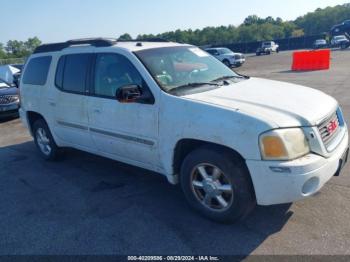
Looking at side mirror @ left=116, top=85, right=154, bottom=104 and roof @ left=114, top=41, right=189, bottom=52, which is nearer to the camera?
side mirror @ left=116, top=85, right=154, bottom=104

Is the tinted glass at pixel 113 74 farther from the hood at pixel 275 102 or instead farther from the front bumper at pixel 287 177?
the front bumper at pixel 287 177

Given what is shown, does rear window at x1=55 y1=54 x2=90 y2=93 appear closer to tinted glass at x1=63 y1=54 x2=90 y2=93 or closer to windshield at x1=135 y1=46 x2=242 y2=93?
tinted glass at x1=63 y1=54 x2=90 y2=93

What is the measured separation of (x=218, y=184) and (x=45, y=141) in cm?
374

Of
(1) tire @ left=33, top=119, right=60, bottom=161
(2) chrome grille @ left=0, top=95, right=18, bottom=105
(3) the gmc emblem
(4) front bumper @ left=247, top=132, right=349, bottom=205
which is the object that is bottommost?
(2) chrome grille @ left=0, top=95, right=18, bottom=105

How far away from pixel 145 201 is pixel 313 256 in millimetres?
2012

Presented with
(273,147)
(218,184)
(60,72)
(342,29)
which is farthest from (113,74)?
(342,29)

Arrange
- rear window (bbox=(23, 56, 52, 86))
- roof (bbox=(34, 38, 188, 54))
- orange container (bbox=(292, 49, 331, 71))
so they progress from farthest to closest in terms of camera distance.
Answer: orange container (bbox=(292, 49, 331, 71)) < rear window (bbox=(23, 56, 52, 86)) < roof (bbox=(34, 38, 188, 54))

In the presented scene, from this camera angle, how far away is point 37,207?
14.1 feet

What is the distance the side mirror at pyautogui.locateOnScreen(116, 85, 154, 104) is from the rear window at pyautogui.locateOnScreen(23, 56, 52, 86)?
2383mm

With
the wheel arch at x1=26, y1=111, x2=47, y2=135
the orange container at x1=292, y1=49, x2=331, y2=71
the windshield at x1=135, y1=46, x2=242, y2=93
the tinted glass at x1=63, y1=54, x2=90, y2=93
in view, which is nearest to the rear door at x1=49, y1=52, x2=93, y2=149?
the tinted glass at x1=63, y1=54, x2=90, y2=93

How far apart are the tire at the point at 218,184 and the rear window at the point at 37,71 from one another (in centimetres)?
323

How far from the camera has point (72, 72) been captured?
505cm

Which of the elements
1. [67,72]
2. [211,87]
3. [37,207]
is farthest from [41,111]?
[211,87]

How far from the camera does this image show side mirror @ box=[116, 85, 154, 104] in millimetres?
3791
